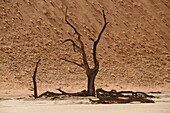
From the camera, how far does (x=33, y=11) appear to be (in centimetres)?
4644

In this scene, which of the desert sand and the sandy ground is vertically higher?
the desert sand

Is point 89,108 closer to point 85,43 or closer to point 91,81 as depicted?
point 91,81

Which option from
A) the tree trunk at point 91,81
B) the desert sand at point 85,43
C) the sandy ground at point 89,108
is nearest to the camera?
the sandy ground at point 89,108

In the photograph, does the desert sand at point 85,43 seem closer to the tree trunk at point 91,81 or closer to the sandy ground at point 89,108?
the tree trunk at point 91,81

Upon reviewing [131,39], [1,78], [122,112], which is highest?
[131,39]

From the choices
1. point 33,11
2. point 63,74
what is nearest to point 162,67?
point 63,74

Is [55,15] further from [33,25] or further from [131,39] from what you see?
[131,39]

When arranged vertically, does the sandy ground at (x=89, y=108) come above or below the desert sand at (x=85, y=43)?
below

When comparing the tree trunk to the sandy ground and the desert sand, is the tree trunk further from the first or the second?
the desert sand

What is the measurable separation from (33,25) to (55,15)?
2.42 meters

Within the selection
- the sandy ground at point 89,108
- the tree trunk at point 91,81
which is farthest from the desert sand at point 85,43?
the sandy ground at point 89,108

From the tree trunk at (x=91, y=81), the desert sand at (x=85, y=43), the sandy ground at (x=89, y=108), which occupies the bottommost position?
the sandy ground at (x=89, y=108)

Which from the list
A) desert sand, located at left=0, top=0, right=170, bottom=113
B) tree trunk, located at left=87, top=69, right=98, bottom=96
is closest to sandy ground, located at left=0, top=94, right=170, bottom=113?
tree trunk, located at left=87, top=69, right=98, bottom=96

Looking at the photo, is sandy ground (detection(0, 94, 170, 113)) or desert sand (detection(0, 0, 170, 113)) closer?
sandy ground (detection(0, 94, 170, 113))
